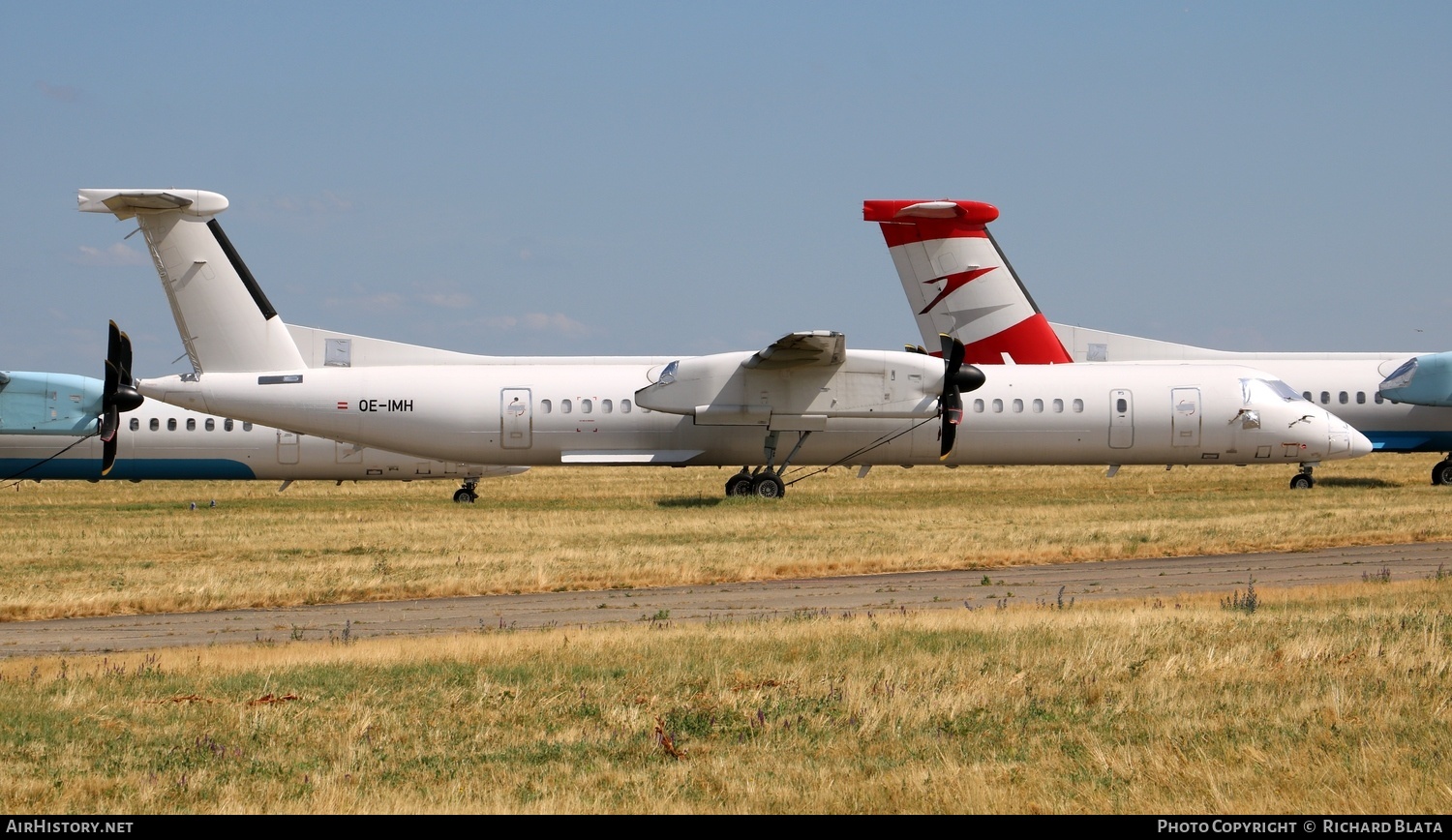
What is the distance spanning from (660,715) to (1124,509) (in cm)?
2300

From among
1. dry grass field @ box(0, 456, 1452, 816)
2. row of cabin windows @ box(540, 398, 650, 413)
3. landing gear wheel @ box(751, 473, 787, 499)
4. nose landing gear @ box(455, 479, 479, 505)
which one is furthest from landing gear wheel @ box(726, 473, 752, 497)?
dry grass field @ box(0, 456, 1452, 816)

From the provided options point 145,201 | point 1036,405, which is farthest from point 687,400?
point 145,201

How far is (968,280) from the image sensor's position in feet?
138

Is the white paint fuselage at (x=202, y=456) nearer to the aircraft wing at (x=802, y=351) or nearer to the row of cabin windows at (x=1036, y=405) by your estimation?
the aircraft wing at (x=802, y=351)

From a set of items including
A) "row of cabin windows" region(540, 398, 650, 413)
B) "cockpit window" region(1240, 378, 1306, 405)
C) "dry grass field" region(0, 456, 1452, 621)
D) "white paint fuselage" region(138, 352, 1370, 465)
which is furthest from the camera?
"cockpit window" region(1240, 378, 1306, 405)

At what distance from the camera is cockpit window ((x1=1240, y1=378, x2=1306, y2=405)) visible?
3681cm

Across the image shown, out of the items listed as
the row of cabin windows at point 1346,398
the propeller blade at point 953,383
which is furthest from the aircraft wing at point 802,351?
the row of cabin windows at point 1346,398

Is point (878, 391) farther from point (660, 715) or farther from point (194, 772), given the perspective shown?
point (194, 772)

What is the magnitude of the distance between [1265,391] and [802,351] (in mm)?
13698

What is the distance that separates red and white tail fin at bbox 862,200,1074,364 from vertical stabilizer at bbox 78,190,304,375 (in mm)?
18869

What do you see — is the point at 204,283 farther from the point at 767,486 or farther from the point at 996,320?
the point at 996,320

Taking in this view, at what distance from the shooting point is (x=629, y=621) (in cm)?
1708

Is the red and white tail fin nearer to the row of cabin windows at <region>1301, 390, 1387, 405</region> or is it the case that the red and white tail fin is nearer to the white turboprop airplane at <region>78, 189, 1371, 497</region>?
the white turboprop airplane at <region>78, 189, 1371, 497</region>
